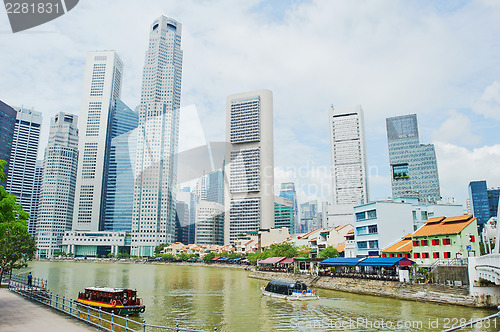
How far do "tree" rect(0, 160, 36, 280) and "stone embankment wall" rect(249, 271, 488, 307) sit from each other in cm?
3611

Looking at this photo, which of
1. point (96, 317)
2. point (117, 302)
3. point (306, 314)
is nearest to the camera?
point (96, 317)

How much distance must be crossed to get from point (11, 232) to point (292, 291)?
35754mm

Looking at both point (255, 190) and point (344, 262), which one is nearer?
point (344, 262)

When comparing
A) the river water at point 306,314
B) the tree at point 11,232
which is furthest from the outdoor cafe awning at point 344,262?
the tree at point 11,232

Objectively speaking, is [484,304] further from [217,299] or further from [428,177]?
[428,177]

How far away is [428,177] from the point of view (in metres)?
188

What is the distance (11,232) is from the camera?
1849 inches

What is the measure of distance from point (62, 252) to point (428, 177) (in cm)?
19538

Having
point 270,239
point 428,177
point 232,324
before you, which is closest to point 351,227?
point 270,239

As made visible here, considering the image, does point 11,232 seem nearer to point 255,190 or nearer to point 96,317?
point 96,317

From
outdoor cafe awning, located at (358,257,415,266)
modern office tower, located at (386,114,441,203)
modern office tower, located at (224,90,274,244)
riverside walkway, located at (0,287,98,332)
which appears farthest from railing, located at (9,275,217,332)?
modern office tower, located at (386,114,441,203)

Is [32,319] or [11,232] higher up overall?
[11,232]

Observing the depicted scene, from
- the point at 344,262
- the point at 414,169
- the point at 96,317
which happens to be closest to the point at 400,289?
the point at 344,262

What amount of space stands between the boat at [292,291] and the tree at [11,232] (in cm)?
2720
